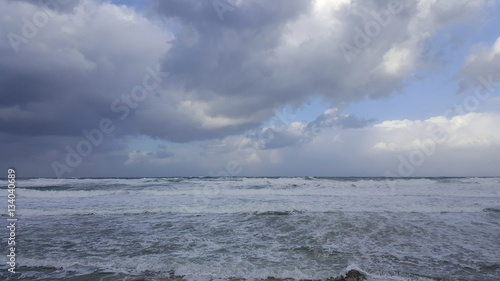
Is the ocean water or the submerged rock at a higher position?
the submerged rock

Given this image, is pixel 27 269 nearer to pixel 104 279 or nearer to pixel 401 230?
pixel 104 279

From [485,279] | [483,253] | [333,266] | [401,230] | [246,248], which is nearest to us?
[485,279]

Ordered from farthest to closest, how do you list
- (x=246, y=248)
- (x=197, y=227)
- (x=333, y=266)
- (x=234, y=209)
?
(x=234, y=209) → (x=197, y=227) → (x=246, y=248) → (x=333, y=266)

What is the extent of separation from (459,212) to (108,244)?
1504 cm

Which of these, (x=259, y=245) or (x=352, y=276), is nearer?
(x=352, y=276)

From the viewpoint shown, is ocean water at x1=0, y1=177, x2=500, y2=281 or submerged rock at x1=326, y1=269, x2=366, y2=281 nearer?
submerged rock at x1=326, y1=269, x2=366, y2=281

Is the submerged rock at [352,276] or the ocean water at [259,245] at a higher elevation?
the submerged rock at [352,276]

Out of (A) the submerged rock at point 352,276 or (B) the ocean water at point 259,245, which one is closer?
(A) the submerged rock at point 352,276

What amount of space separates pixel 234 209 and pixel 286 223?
390 cm

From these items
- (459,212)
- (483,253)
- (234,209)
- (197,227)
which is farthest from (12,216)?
(459,212)

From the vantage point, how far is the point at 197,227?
9.69 m

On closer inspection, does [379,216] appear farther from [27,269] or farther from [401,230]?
[27,269]

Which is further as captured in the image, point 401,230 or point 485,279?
point 401,230

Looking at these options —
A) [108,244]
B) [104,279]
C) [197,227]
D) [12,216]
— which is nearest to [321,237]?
[197,227]
